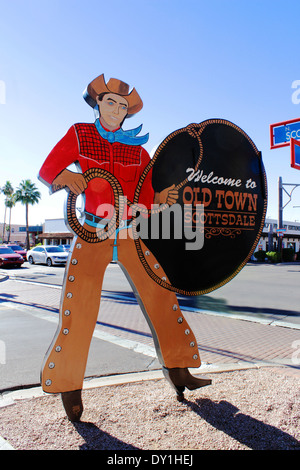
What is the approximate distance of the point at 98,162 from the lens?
3.69 metres

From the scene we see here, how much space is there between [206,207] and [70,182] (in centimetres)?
156

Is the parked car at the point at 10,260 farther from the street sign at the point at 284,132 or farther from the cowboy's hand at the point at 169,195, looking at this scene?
the cowboy's hand at the point at 169,195

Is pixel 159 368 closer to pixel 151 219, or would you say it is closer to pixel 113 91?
pixel 151 219

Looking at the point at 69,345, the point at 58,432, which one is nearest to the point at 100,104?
the point at 69,345

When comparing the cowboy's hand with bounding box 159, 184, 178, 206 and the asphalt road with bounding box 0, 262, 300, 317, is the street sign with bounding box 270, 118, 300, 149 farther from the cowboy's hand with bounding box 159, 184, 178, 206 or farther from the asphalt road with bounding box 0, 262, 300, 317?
the cowboy's hand with bounding box 159, 184, 178, 206

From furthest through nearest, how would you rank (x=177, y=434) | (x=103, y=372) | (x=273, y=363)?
(x=273, y=363), (x=103, y=372), (x=177, y=434)

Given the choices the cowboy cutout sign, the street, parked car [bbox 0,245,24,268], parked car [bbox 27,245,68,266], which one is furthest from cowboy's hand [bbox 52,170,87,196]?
parked car [bbox 0,245,24,268]

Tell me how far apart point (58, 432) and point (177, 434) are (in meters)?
1.06

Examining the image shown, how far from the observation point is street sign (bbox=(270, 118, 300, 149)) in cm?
1054

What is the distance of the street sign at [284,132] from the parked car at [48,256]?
17.2 meters

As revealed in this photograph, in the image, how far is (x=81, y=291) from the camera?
3.53 metres

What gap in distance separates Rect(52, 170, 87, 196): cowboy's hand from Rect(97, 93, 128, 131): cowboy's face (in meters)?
0.68

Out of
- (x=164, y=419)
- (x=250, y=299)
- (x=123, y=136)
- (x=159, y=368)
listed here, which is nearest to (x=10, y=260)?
(x=250, y=299)
